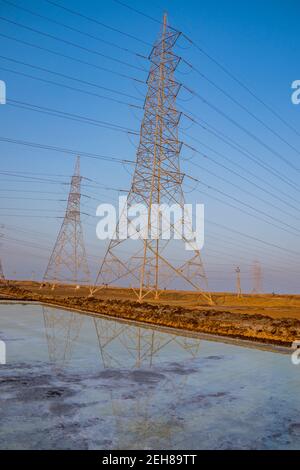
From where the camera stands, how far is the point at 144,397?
5098 millimetres

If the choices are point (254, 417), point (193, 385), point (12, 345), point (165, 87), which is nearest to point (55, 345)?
point (12, 345)

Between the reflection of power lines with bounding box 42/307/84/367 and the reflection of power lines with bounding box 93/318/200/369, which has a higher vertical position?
the reflection of power lines with bounding box 42/307/84/367

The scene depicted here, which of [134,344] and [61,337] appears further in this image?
[61,337]

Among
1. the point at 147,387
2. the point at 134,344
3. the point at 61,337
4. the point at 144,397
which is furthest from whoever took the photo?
the point at 61,337

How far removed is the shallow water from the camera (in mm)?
3723

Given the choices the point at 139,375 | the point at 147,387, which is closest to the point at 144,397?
the point at 147,387

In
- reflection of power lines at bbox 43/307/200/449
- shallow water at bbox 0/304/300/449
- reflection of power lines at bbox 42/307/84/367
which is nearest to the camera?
shallow water at bbox 0/304/300/449

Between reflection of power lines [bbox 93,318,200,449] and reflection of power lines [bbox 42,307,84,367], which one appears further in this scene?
reflection of power lines [bbox 42,307,84,367]

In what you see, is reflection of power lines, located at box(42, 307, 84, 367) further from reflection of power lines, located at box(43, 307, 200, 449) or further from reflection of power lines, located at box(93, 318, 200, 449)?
reflection of power lines, located at box(93, 318, 200, 449)

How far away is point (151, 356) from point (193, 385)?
241 cm

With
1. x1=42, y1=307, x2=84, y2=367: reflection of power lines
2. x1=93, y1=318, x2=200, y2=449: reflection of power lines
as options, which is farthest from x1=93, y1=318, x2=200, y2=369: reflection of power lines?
x1=42, y1=307, x2=84, y2=367: reflection of power lines

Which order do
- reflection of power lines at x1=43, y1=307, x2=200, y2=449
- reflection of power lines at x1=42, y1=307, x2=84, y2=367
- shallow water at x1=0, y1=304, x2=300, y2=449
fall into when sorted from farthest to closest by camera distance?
reflection of power lines at x1=42, y1=307, x2=84, y2=367
reflection of power lines at x1=43, y1=307, x2=200, y2=449
shallow water at x1=0, y1=304, x2=300, y2=449

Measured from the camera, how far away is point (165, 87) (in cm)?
2666

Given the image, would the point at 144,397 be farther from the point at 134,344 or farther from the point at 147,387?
the point at 134,344
